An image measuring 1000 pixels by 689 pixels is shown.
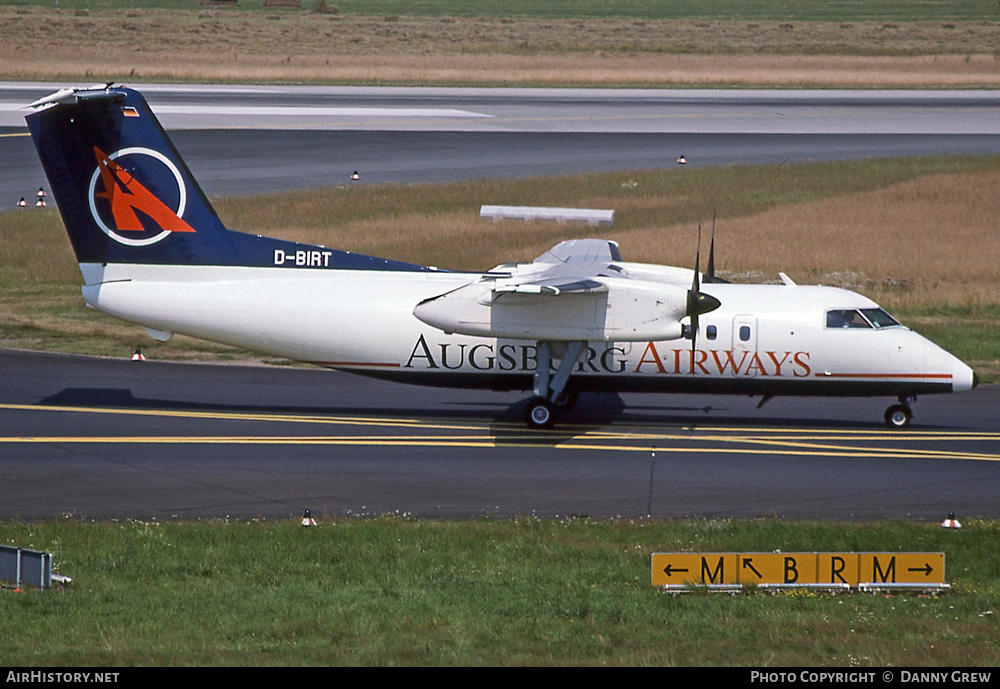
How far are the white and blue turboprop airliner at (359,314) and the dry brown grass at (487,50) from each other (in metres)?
52.0

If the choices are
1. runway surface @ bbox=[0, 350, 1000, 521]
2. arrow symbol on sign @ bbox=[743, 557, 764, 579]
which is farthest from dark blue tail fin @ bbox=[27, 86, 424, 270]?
arrow symbol on sign @ bbox=[743, 557, 764, 579]

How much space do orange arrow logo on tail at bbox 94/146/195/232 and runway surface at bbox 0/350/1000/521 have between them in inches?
149

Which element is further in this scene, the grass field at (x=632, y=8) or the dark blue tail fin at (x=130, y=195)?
the grass field at (x=632, y=8)

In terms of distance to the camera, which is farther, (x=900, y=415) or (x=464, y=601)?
(x=900, y=415)

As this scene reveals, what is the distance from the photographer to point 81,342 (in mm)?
29797

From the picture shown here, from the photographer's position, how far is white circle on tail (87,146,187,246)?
23.3 metres

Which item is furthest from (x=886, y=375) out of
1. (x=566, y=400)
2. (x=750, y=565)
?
(x=750, y=565)

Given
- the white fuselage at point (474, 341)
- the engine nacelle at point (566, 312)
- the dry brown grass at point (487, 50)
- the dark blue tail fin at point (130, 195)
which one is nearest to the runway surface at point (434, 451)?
the white fuselage at point (474, 341)

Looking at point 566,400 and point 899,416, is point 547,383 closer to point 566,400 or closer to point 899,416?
point 566,400

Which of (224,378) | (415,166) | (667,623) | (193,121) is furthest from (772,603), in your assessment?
(193,121)

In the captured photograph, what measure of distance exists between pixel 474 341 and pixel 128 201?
735 cm

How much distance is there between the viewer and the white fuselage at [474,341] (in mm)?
23203

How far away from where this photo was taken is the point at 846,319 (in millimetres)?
23328

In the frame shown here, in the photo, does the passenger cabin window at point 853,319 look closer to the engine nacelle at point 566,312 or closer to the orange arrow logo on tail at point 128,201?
the engine nacelle at point 566,312
